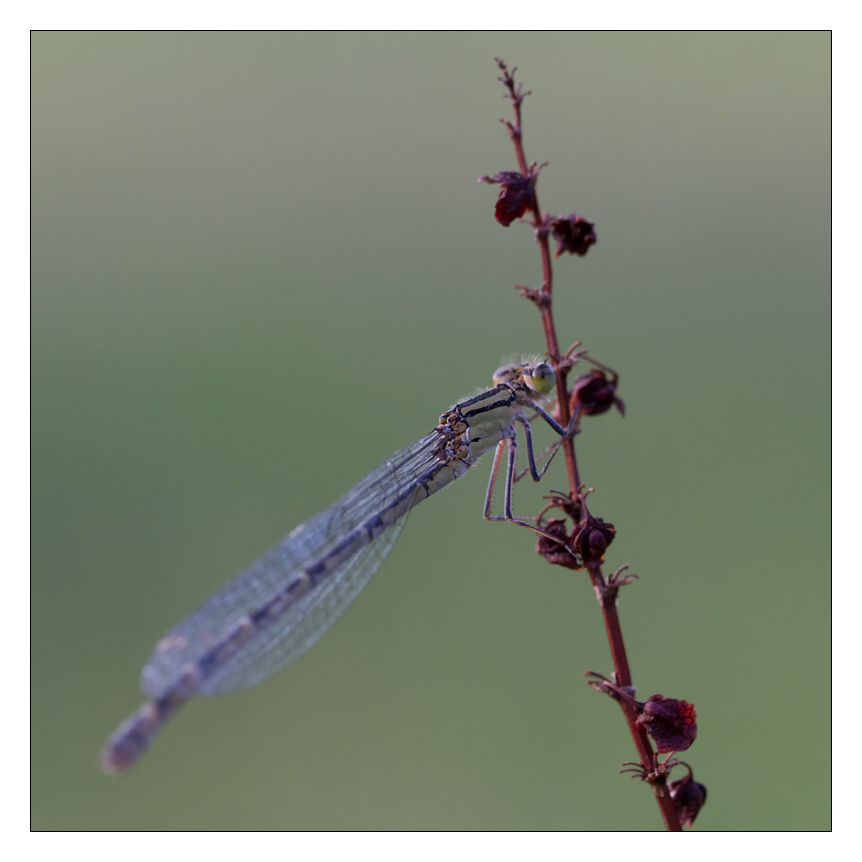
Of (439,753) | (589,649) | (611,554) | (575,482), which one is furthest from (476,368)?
(575,482)

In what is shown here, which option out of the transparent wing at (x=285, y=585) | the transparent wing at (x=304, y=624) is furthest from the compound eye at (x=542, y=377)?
the transparent wing at (x=304, y=624)

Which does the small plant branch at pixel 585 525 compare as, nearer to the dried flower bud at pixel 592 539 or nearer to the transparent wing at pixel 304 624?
the dried flower bud at pixel 592 539

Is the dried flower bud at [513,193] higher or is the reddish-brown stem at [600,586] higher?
the dried flower bud at [513,193]

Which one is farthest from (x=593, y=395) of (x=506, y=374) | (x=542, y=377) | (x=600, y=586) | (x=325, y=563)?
(x=325, y=563)

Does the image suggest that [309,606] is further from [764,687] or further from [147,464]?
[147,464]

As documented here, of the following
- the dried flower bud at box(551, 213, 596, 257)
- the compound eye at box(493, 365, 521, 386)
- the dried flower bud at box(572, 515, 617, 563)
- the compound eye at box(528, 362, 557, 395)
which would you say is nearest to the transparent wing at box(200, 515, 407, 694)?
the compound eye at box(493, 365, 521, 386)

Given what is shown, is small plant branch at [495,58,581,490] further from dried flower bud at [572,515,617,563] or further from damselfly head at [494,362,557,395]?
damselfly head at [494,362,557,395]

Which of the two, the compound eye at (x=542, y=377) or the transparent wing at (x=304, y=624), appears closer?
the transparent wing at (x=304, y=624)
